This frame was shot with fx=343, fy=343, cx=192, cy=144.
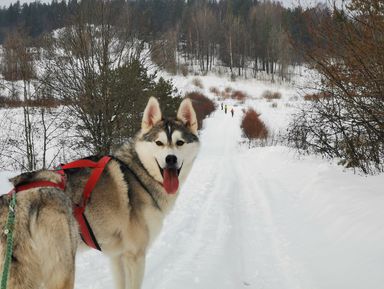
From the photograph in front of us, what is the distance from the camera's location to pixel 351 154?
8.20 metres

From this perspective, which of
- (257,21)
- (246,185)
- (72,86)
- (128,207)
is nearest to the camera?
(128,207)

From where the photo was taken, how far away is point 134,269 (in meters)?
3.11

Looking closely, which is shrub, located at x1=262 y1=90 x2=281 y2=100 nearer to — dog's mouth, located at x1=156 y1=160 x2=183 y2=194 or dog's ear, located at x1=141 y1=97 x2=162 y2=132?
dog's ear, located at x1=141 y1=97 x2=162 y2=132

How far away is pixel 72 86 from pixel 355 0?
6.68 meters

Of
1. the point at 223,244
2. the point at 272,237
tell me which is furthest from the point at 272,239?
the point at 223,244

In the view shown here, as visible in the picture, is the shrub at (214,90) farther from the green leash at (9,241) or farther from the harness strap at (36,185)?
the green leash at (9,241)

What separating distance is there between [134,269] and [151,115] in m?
1.52

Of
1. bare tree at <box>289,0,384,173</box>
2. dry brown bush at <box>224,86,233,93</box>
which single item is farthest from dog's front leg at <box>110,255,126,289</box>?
dry brown bush at <box>224,86,233,93</box>

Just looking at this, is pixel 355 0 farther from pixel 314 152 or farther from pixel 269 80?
pixel 269 80

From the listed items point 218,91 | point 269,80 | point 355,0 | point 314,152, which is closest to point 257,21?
point 269,80

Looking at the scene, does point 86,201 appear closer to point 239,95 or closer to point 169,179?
point 169,179

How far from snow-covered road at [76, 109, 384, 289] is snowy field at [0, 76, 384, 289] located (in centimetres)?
1

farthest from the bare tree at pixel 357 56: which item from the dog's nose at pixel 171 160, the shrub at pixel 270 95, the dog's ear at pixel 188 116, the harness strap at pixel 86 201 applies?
the shrub at pixel 270 95

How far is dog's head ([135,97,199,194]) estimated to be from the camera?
3367mm
